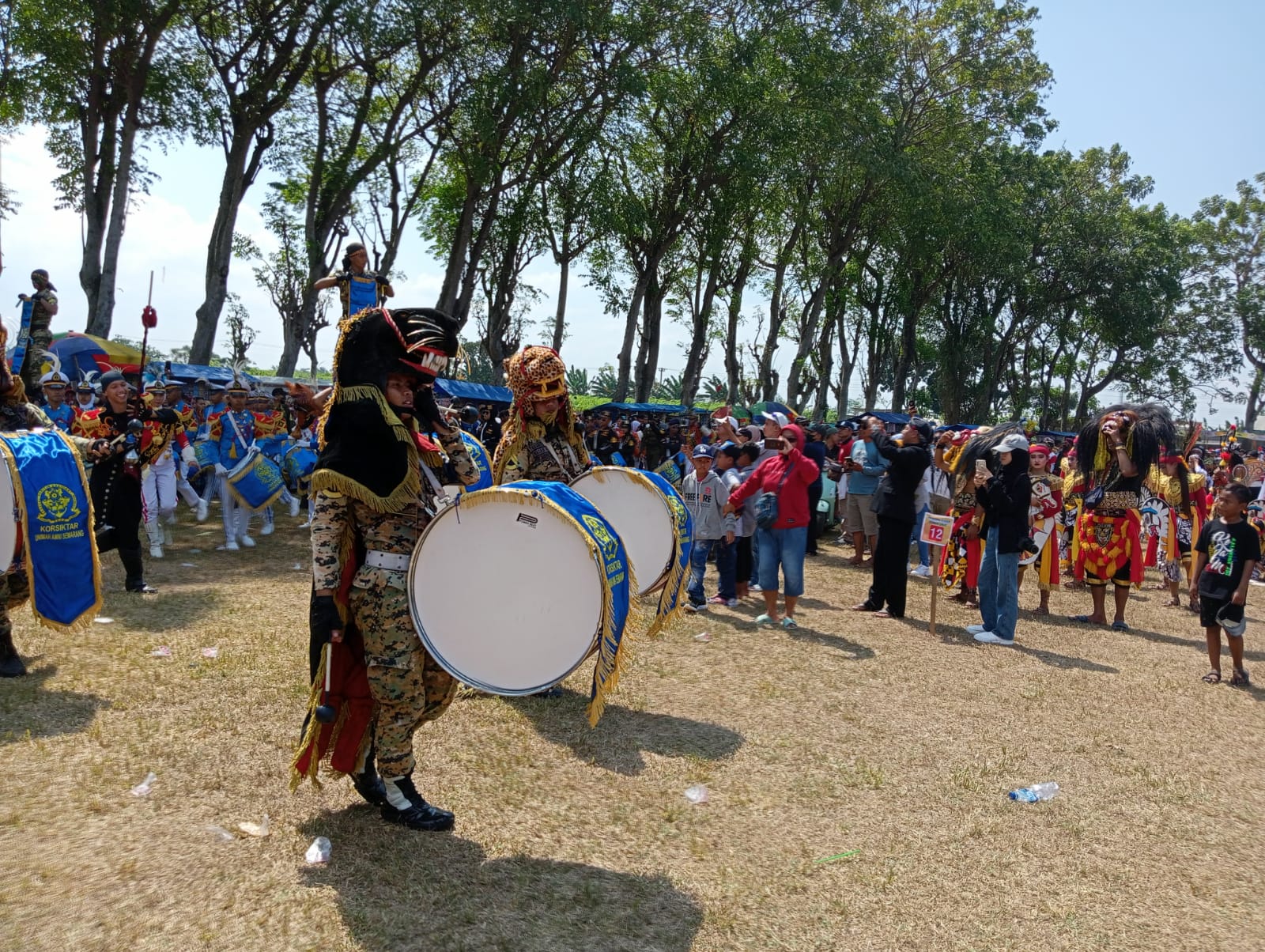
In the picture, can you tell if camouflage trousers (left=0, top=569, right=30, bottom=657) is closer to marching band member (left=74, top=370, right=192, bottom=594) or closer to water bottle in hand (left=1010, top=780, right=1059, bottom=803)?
marching band member (left=74, top=370, right=192, bottom=594)

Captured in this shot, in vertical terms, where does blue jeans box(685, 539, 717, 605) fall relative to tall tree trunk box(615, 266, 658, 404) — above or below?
below

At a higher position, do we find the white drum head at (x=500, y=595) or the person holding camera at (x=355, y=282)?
the person holding camera at (x=355, y=282)

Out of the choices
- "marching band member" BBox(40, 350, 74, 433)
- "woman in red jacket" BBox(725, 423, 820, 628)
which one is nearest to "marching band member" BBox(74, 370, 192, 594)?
"marching band member" BBox(40, 350, 74, 433)

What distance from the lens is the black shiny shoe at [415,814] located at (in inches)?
146

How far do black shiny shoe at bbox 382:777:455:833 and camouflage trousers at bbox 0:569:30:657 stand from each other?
115 inches

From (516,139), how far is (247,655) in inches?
702

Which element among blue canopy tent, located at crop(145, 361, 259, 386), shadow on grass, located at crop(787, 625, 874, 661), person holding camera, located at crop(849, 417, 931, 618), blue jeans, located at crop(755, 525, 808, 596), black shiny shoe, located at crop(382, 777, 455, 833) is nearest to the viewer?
black shiny shoe, located at crop(382, 777, 455, 833)

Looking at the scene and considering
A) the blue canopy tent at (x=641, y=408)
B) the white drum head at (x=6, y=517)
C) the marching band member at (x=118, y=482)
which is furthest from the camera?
the blue canopy tent at (x=641, y=408)

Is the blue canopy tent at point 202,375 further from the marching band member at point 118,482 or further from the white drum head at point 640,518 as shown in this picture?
the white drum head at point 640,518

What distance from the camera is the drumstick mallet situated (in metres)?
3.38

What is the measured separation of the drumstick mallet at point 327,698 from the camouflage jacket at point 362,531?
0.69 feet

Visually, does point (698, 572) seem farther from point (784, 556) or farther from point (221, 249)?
point (221, 249)

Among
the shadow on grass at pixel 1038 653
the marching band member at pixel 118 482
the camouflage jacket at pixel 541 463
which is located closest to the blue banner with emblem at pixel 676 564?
the camouflage jacket at pixel 541 463

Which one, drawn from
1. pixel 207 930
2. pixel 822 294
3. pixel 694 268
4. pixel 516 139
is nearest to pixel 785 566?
pixel 207 930
